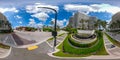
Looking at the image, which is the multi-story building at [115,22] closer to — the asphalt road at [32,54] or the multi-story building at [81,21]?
the multi-story building at [81,21]

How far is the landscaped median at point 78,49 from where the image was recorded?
11422mm

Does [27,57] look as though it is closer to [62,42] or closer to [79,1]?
[62,42]

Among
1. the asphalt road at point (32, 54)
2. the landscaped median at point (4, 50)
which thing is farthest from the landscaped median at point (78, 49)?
the landscaped median at point (4, 50)

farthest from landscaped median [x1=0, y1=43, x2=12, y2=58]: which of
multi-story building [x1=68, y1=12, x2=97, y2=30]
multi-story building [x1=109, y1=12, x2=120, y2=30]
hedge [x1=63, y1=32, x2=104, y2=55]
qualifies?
multi-story building [x1=109, y1=12, x2=120, y2=30]

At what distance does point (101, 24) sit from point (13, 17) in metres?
1.94

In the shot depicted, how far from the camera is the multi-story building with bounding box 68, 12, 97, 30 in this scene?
35.5 ft

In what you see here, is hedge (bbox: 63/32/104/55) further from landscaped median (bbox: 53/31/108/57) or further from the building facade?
the building facade

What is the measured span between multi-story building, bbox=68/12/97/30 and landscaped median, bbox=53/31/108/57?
433mm

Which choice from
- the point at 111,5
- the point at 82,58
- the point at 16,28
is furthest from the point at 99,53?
the point at 16,28

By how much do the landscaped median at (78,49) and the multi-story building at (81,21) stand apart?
0.43 m

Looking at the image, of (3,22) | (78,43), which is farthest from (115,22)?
(3,22)

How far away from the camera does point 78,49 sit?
11492 millimetres

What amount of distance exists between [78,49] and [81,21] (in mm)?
955

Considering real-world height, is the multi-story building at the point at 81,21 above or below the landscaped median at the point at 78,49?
above
